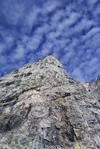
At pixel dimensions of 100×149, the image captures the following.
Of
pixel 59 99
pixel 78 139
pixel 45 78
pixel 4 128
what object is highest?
pixel 45 78

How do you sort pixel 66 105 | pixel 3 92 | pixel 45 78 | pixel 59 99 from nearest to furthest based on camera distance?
pixel 66 105, pixel 59 99, pixel 3 92, pixel 45 78

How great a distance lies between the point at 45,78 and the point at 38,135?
1704 centimetres

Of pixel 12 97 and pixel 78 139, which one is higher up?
pixel 12 97

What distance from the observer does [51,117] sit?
16.3 m

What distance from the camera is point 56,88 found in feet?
77.9

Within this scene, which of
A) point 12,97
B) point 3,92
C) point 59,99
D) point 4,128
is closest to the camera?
point 4,128

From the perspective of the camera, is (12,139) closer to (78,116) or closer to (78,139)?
(78,139)

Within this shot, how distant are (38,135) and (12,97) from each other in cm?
1304

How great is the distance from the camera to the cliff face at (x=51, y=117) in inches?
526

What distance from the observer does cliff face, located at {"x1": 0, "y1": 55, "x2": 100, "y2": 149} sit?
13352 millimetres

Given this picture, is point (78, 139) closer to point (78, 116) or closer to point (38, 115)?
point (78, 116)

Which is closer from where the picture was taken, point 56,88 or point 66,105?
point 66,105

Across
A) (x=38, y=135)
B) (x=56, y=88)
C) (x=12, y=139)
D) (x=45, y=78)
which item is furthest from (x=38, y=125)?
(x=45, y=78)

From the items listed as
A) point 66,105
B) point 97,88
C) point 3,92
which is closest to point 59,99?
point 66,105
